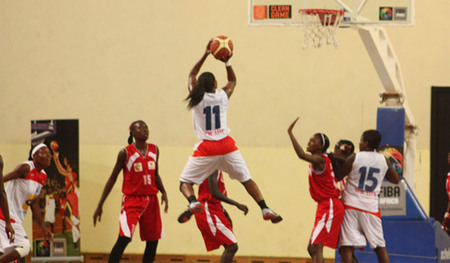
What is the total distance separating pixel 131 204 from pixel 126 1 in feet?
13.7

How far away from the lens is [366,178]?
7621mm

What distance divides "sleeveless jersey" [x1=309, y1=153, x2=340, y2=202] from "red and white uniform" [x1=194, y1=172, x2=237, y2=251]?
3.33 ft

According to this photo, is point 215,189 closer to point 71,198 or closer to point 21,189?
point 21,189

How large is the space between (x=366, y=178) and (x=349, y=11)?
2209mm

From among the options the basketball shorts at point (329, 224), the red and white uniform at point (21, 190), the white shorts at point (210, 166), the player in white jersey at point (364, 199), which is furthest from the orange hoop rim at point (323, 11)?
the red and white uniform at point (21, 190)

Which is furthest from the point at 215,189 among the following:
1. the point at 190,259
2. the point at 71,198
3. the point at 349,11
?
the point at 190,259

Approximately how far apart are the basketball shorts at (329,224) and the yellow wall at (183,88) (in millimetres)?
3348

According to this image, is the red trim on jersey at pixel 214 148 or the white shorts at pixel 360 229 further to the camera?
the white shorts at pixel 360 229

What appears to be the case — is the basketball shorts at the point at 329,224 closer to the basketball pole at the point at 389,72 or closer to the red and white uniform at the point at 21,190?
the basketball pole at the point at 389,72

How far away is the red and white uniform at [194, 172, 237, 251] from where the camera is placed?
7.17 metres

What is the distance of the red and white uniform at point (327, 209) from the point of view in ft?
24.7

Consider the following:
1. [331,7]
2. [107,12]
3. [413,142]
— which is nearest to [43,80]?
[107,12]

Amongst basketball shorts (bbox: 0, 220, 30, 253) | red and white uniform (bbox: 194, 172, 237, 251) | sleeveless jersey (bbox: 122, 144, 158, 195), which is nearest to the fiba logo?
red and white uniform (bbox: 194, 172, 237, 251)

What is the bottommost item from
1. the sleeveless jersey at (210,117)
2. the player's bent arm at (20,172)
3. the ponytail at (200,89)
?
the player's bent arm at (20,172)
